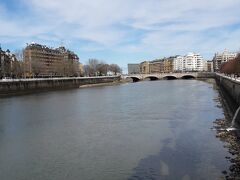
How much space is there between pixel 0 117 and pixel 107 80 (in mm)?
82346

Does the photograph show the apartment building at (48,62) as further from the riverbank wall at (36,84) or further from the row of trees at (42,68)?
the riverbank wall at (36,84)

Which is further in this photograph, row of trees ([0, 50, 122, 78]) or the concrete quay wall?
row of trees ([0, 50, 122, 78])

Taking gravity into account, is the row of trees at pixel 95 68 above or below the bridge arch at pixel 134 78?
above

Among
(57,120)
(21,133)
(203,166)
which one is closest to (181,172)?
(203,166)

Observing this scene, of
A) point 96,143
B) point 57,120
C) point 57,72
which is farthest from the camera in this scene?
point 57,72

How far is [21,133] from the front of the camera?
18703 mm

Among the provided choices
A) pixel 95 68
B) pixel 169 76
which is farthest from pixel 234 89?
pixel 95 68

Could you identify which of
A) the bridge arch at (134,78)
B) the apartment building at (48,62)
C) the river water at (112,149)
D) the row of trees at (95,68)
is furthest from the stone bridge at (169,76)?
the river water at (112,149)

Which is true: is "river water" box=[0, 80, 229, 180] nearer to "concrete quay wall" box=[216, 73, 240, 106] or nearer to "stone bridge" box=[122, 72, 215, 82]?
"concrete quay wall" box=[216, 73, 240, 106]

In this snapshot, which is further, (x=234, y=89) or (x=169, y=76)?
(x=169, y=76)

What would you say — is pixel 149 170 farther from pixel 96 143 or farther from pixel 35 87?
pixel 35 87

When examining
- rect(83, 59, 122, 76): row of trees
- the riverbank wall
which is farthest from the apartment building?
the riverbank wall

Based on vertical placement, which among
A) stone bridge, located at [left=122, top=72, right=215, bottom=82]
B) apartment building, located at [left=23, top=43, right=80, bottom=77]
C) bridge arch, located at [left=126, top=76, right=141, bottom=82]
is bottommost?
bridge arch, located at [left=126, top=76, right=141, bottom=82]

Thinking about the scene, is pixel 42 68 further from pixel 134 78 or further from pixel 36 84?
pixel 134 78
